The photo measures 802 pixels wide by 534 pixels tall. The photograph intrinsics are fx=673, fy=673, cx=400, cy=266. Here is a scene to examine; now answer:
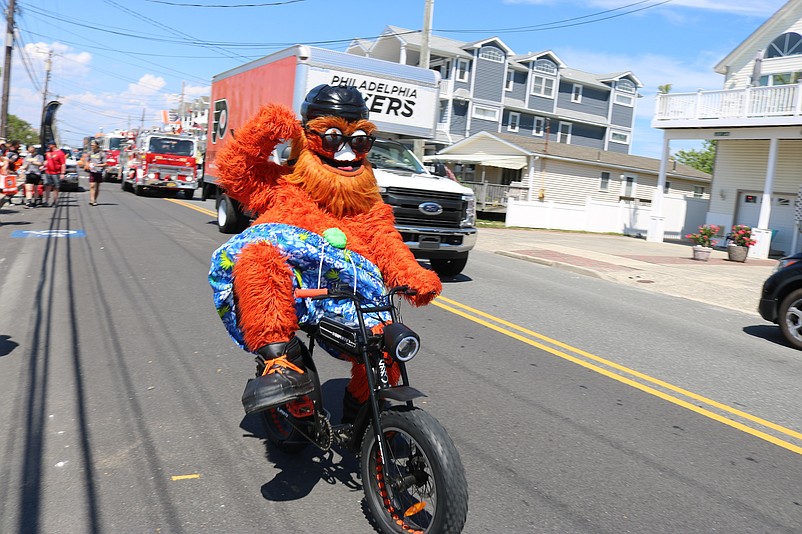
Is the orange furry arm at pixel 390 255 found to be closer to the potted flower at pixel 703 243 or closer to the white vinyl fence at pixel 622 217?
the potted flower at pixel 703 243

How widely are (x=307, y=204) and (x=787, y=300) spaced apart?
275 inches

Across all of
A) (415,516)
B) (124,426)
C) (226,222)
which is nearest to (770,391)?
(415,516)

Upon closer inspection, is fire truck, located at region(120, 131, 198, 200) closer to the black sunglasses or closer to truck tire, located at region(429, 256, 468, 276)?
truck tire, located at region(429, 256, 468, 276)

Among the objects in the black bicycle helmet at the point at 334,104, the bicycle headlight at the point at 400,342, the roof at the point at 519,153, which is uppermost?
the roof at the point at 519,153

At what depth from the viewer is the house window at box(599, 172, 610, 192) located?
3631cm

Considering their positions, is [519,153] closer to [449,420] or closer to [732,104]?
[732,104]

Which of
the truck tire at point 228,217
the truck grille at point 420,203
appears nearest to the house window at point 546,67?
the truck tire at point 228,217

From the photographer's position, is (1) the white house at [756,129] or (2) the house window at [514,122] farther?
(2) the house window at [514,122]

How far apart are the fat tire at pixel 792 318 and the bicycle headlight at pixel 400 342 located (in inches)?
271

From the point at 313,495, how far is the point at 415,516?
73 centimetres

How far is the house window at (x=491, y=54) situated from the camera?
4434 cm

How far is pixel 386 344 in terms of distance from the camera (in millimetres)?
2918

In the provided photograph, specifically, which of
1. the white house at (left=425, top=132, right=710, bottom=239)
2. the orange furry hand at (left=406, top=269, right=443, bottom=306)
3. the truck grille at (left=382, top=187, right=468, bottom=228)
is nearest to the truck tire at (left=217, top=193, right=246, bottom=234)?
the truck grille at (left=382, top=187, right=468, bottom=228)

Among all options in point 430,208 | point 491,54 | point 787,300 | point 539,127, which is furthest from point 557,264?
point 539,127
